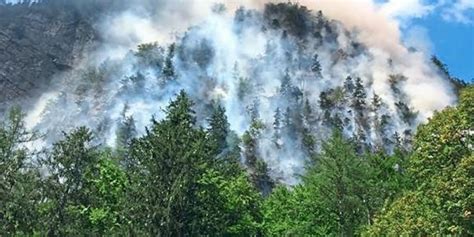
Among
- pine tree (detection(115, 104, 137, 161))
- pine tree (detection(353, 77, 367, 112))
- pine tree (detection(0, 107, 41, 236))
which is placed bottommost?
pine tree (detection(0, 107, 41, 236))

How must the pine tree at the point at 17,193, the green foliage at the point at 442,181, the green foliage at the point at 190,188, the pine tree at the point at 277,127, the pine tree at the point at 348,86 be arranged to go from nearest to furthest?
the green foliage at the point at 442,181 < the green foliage at the point at 190,188 < the pine tree at the point at 17,193 < the pine tree at the point at 277,127 < the pine tree at the point at 348,86

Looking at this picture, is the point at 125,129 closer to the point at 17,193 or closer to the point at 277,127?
the point at 277,127

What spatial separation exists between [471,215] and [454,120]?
5395 millimetres

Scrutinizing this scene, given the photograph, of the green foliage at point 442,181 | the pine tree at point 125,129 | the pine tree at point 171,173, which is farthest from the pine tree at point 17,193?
the pine tree at point 125,129

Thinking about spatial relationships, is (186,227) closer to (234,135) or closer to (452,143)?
(452,143)

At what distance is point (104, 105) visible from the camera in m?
183

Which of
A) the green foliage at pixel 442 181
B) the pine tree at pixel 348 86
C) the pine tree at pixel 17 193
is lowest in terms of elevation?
the green foliage at pixel 442 181

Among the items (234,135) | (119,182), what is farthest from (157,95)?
(119,182)

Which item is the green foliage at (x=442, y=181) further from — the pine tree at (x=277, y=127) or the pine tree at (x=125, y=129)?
the pine tree at (x=277, y=127)

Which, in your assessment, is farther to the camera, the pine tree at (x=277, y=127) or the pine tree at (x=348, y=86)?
the pine tree at (x=348, y=86)

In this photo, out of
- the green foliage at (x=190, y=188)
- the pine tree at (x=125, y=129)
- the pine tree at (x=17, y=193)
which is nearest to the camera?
the green foliage at (x=190, y=188)

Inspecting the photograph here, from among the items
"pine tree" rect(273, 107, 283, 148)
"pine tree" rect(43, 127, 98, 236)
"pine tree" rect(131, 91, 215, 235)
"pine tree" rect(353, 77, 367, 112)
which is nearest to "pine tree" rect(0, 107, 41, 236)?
"pine tree" rect(43, 127, 98, 236)

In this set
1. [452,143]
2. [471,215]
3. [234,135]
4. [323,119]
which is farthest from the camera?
[323,119]

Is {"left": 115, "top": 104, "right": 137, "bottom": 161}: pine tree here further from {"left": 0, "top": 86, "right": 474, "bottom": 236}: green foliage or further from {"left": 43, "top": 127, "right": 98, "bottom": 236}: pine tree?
{"left": 43, "top": 127, "right": 98, "bottom": 236}: pine tree
